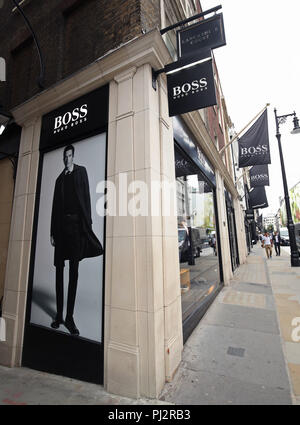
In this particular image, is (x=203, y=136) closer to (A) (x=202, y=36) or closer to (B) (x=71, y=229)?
(A) (x=202, y=36)

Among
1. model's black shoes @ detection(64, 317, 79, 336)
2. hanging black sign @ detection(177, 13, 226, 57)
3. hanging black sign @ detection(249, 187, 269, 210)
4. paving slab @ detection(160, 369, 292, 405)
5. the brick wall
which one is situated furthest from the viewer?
hanging black sign @ detection(249, 187, 269, 210)

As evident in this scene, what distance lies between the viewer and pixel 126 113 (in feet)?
11.1

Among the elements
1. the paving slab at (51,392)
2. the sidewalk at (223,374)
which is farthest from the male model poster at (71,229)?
the sidewalk at (223,374)

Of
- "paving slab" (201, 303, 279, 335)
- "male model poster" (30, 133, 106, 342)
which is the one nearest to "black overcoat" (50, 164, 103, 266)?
"male model poster" (30, 133, 106, 342)

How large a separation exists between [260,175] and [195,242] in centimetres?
1340

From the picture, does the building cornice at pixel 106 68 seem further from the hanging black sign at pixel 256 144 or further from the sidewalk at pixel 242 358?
the hanging black sign at pixel 256 144

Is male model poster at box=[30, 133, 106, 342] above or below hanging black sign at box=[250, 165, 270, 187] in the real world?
below

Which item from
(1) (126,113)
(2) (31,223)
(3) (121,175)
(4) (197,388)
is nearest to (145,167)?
(3) (121,175)

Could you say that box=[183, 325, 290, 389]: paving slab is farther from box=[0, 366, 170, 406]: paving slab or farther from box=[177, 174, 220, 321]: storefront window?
box=[0, 366, 170, 406]: paving slab

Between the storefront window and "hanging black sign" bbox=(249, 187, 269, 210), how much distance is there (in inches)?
656

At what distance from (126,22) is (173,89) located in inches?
69.7

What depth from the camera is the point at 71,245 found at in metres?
3.65

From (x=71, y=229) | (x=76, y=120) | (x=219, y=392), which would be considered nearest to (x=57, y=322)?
(x=71, y=229)

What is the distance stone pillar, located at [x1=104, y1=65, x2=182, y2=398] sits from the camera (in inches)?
108
